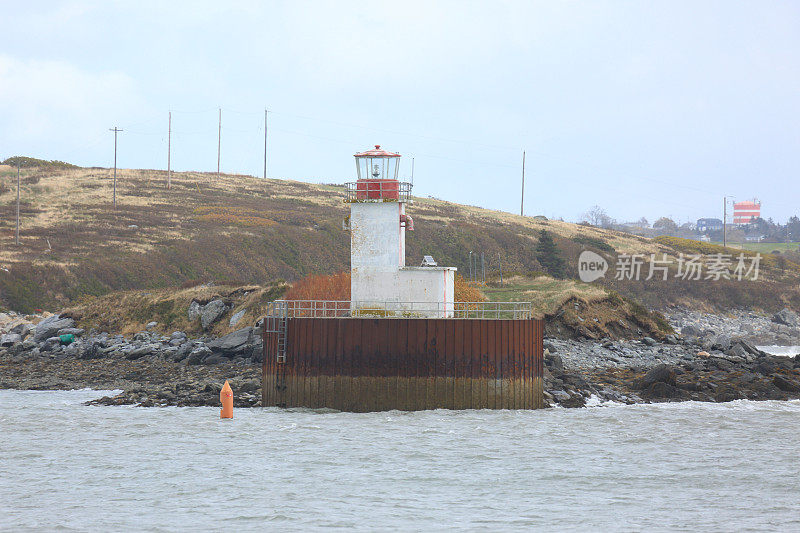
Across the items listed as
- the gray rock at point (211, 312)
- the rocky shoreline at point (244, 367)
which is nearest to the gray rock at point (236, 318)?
the gray rock at point (211, 312)

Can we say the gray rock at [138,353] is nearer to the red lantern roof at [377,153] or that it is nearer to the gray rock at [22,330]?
the gray rock at [22,330]

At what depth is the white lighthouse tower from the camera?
25656 mm

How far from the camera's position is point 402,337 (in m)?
23.7

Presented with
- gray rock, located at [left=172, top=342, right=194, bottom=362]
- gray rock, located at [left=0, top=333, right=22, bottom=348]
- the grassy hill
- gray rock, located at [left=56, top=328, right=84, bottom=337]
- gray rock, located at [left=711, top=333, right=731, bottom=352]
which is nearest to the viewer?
gray rock, located at [left=172, top=342, right=194, bottom=362]

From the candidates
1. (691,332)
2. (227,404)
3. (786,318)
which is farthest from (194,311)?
(786,318)

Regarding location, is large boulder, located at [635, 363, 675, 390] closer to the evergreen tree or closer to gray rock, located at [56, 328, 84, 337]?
gray rock, located at [56, 328, 84, 337]

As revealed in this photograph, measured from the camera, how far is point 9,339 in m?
41.8

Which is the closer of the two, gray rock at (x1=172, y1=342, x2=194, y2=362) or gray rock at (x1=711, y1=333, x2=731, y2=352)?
gray rock at (x1=172, y1=342, x2=194, y2=362)

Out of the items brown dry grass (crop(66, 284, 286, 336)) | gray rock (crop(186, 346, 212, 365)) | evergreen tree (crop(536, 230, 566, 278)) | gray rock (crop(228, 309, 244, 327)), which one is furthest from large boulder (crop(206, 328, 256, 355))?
evergreen tree (crop(536, 230, 566, 278))

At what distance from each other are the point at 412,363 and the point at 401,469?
4.43 metres

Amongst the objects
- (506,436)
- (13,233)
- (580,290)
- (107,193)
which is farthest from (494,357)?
(107,193)

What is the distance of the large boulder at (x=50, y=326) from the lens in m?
42.4

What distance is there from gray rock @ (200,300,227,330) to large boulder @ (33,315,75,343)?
7.41 m

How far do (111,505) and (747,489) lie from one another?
1308 centimetres
